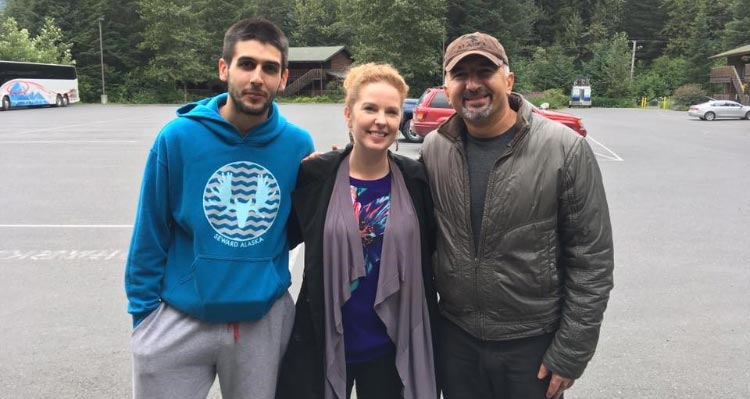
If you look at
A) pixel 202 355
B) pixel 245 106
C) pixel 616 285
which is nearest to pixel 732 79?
pixel 616 285

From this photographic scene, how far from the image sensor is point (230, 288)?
2.19 meters

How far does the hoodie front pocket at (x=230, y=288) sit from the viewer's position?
2178mm

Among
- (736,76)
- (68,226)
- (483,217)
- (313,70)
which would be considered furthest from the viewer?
(313,70)

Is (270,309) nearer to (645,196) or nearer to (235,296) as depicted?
(235,296)

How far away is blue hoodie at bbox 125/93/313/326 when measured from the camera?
2178 mm

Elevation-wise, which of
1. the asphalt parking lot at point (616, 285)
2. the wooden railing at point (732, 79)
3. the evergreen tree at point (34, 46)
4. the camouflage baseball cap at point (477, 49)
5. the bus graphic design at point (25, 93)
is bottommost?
the asphalt parking lot at point (616, 285)

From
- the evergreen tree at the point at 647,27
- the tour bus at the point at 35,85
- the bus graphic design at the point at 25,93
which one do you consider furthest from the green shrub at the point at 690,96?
the bus graphic design at the point at 25,93

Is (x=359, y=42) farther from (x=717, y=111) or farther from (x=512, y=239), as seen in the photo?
(x=512, y=239)

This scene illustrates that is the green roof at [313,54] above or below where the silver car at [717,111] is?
above

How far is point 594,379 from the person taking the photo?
12.3ft

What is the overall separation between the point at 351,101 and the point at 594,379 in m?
2.59

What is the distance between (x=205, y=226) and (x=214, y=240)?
6 cm

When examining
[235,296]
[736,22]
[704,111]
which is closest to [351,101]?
[235,296]

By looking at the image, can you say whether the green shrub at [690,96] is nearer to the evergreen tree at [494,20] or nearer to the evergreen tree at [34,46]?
the evergreen tree at [494,20]
